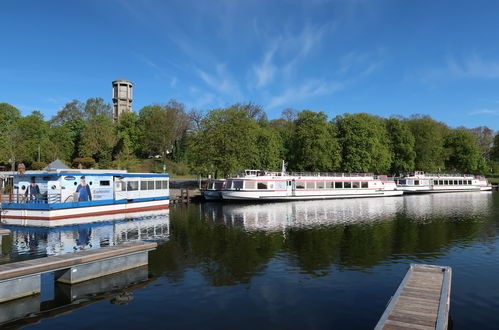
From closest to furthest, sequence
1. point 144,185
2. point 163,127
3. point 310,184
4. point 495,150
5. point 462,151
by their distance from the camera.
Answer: point 144,185 → point 310,184 → point 163,127 → point 462,151 → point 495,150

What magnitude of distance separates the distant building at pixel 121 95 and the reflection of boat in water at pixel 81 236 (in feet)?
381

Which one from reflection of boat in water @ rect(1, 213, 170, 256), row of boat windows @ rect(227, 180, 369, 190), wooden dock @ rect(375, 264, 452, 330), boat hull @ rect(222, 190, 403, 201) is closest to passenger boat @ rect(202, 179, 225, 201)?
row of boat windows @ rect(227, 180, 369, 190)

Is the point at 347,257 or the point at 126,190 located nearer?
the point at 347,257

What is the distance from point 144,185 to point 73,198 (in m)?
9.14

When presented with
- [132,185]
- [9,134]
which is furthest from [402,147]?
[9,134]

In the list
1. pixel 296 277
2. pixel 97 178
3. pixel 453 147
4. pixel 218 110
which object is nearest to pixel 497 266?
pixel 296 277

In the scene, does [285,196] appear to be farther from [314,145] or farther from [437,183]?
[437,183]

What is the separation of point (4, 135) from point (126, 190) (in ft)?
199

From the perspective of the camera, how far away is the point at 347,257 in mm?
20375

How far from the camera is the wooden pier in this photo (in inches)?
519

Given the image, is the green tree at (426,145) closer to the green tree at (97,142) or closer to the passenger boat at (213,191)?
the passenger boat at (213,191)

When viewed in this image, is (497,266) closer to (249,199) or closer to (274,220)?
(274,220)

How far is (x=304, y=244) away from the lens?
78.3 ft

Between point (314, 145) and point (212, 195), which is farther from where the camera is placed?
point (314, 145)
